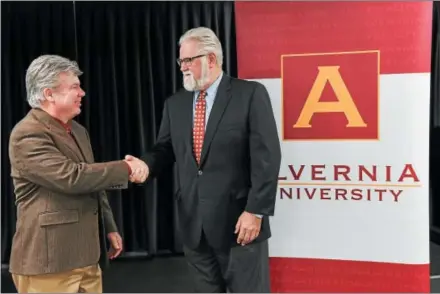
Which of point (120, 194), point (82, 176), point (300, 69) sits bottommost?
point (120, 194)

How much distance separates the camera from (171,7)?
393 cm

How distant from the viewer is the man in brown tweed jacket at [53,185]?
1577mm

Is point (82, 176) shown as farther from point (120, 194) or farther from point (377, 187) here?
point (120, 194)

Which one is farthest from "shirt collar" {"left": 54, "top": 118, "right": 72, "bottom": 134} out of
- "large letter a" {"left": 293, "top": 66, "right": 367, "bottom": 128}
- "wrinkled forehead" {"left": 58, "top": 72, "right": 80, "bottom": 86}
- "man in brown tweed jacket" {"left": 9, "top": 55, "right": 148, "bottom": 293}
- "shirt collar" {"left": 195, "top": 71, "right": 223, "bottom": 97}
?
"large letter a" {"left": 293, "top": 66, "right": 367, "bottom": 128}

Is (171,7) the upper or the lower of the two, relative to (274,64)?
upper

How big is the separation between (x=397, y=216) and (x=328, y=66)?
0.71 metres

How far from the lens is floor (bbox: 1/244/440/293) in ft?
11.6

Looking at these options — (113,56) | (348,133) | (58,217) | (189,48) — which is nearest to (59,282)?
(58,217)

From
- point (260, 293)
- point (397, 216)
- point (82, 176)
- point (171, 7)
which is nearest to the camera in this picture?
point (82, 176)

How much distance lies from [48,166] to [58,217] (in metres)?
0.18

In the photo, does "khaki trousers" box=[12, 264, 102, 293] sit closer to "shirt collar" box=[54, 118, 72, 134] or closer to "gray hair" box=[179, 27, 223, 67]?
"shirt collar" box=[54, 118, 72, 134]

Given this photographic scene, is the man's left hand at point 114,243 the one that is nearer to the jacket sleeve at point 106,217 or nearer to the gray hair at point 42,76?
the jacket sleeve at point 106,217

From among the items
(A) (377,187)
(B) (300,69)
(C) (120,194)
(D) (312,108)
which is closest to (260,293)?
(A) (377,187)

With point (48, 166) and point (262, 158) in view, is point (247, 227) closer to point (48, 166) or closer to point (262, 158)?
point (262, 158)
